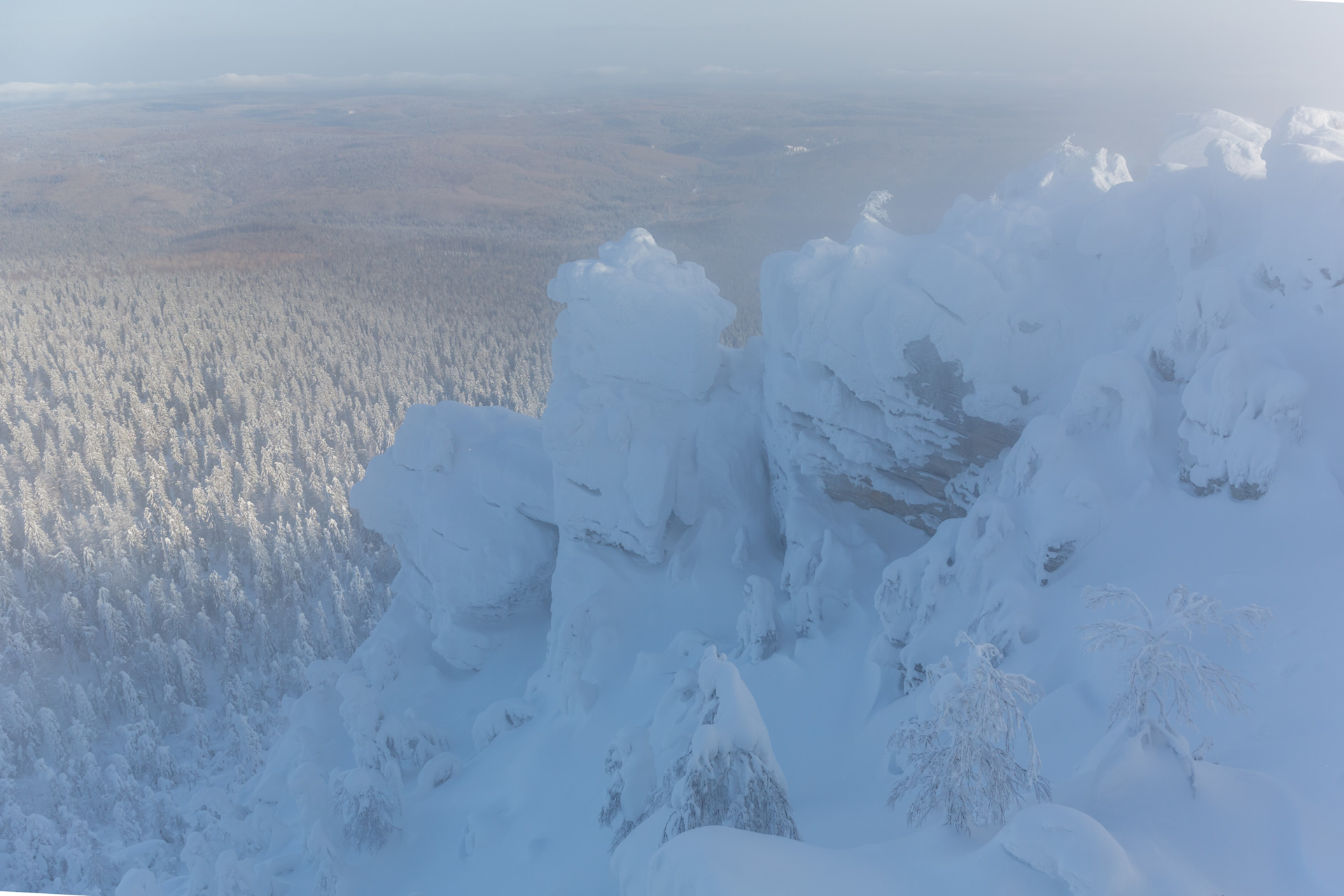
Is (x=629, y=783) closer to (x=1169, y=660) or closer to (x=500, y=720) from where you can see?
(x=500, y=720)

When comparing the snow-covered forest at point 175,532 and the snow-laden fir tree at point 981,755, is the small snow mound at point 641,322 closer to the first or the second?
the snow-laden fir tree at point 981,755

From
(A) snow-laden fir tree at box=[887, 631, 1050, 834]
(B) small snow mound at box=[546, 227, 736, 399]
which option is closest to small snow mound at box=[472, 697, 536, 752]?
(B) small snow mound at box=[546, 227, 736, 399]

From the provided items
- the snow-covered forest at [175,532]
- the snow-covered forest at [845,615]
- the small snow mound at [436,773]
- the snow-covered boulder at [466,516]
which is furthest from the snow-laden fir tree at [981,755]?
the snow-covered forest at [175,532]

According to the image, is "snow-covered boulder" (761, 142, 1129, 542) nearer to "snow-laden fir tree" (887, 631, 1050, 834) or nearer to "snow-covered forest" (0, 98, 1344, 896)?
"snow-covered forest" (0, 98, 1344, 896)

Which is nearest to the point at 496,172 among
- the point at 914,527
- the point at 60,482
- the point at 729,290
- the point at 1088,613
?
the point at 729,290

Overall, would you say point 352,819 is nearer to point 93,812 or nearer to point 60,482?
point 93,812

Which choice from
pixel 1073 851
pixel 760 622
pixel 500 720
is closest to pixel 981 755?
pixel 1073 851
